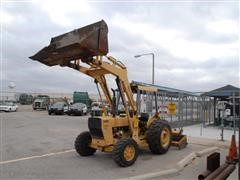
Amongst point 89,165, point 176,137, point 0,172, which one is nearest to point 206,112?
point 176,137

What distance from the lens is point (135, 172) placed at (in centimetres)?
934

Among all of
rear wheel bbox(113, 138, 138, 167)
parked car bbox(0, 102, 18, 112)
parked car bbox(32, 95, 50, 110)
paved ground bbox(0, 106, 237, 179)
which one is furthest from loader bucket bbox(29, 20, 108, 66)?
parked car bbox(32, 95, 50, 110)

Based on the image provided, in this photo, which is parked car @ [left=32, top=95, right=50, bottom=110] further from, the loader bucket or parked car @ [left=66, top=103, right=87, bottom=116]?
the loader bucket

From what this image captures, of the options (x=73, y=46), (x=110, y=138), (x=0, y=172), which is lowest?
(x=0, y=172)

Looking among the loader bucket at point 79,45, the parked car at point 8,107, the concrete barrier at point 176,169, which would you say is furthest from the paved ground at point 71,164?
the parked car at point 8,107

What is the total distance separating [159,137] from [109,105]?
199cm

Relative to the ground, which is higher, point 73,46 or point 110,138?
point 73,46

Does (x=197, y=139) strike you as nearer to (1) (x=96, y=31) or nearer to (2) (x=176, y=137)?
(2) (x=176, y=137)

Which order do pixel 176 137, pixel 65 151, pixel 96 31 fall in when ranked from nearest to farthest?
1. pixel 96 31
2. pixel 65 151
3. pixel 176 137

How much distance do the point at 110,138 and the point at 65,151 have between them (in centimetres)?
277

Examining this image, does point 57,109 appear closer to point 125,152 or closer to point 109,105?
point 109,105

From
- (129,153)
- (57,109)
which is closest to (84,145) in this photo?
(129,153)

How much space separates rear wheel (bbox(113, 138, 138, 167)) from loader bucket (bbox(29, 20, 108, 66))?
2.68 meters

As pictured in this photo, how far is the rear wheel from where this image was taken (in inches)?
384
